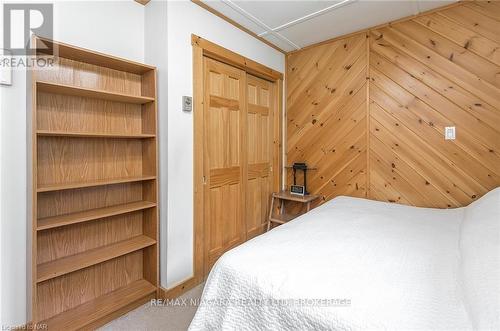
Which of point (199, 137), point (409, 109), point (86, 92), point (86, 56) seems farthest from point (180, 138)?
point (409, 109)

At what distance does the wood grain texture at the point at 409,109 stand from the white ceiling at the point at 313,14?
0.54 ft

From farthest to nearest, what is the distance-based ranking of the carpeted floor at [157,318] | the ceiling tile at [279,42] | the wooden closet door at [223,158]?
the ceiling tile at [279,42] < the wooden closet door at [223,158] < the carpeted floor at [157,318]

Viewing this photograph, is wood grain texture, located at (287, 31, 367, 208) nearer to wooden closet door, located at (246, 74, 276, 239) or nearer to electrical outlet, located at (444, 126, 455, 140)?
wooden closet door, located at (246, 74, 276, 239)

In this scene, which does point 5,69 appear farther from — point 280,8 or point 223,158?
point 280,8

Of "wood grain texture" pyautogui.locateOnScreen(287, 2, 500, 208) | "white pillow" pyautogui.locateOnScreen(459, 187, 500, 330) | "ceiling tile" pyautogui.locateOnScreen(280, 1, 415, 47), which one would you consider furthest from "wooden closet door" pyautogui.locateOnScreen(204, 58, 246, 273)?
"white pillow" pyautogui.locateOnScreen(459, 187, 500, 330)

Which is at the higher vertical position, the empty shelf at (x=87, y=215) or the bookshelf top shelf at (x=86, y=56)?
the bookshelf top shelf at (x=86, y=56)

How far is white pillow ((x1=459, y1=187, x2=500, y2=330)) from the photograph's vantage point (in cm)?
78

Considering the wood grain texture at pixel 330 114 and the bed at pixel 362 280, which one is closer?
the bed at pixel 362 280

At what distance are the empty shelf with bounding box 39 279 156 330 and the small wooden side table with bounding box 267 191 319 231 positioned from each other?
1.58 metres

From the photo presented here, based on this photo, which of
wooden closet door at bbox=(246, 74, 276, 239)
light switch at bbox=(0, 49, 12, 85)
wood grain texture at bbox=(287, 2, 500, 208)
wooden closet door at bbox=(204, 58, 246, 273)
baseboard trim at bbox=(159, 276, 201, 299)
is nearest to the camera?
light switch at bbox=(0, 49, 12, 85)

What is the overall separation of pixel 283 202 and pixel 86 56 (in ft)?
8.62

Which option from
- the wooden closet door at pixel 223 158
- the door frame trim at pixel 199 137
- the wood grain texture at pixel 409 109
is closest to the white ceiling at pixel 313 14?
the wood grain texture at pixel 409 109

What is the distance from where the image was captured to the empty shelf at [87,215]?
1494 millimetres

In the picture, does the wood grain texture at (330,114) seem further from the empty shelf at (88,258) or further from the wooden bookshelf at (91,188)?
the empty shelf at (88,258)
